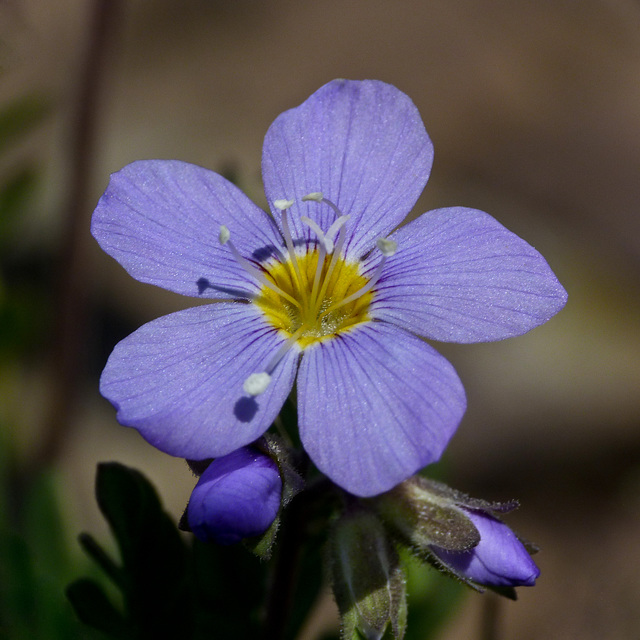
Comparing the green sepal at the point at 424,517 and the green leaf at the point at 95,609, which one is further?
the green leaf at the point at 95,609

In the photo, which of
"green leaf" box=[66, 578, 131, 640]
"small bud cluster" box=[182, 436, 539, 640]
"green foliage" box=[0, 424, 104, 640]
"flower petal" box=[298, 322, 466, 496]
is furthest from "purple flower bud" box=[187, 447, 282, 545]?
"green foliage" box=[0, 424, 104, 640]

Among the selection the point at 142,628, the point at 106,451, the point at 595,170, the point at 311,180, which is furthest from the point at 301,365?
the point at 595,170

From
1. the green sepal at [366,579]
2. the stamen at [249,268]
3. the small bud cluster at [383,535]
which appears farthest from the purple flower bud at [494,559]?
the stamen at [249,268]

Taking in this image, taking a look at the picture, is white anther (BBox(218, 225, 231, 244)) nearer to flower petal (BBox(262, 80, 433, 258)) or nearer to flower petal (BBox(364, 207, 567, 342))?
flower petal (BBox(262, 80, 433, 258))

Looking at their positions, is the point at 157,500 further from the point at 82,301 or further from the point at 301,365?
the point at 82,301

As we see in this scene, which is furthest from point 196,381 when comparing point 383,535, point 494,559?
point 494,559

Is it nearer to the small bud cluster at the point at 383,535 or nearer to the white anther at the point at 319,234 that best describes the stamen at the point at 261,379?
the small bud cluster at the point at 383,535
